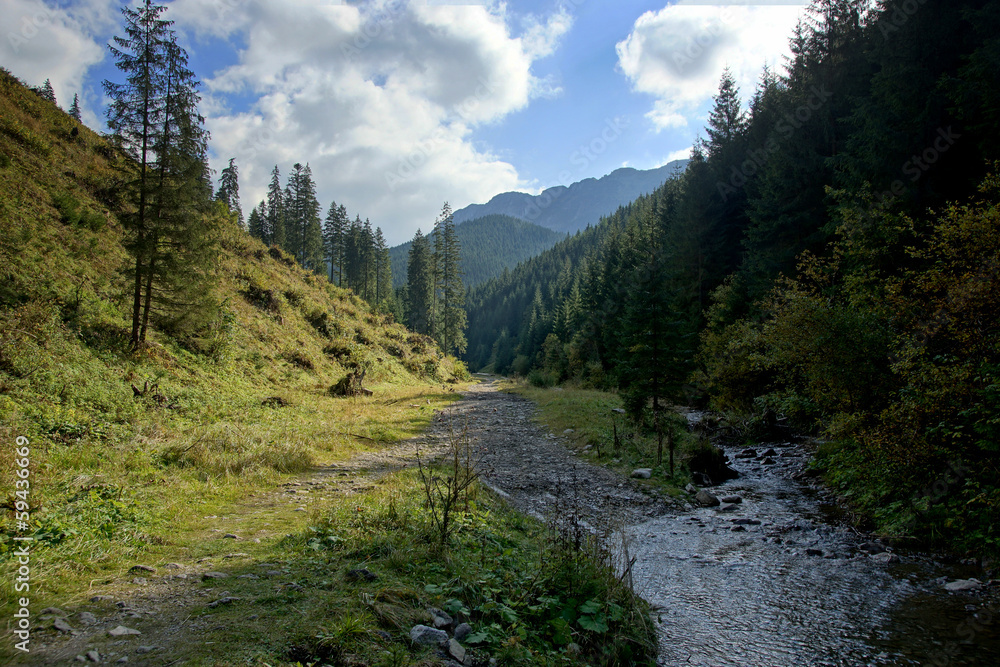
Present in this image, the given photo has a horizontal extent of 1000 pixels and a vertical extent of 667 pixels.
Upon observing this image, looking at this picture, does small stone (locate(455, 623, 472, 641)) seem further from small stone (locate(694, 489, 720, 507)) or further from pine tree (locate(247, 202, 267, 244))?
pine tree (locate(247, 202, 267, 244))

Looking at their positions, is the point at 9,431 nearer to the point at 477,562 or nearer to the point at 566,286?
the point at 477,562

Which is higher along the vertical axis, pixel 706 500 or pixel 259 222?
pixel 259 222

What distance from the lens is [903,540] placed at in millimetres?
7680

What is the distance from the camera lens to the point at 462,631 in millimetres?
4023

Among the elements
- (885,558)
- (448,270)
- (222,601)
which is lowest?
(885,558)

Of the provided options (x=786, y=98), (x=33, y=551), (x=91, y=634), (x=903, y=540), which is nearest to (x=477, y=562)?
(x=91, y=634)

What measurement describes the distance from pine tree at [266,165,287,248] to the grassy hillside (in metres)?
50.4

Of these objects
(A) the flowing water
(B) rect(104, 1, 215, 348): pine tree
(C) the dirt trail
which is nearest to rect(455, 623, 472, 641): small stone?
(C) the dirt trail

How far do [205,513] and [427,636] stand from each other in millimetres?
5014

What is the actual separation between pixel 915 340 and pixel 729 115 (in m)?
39.6

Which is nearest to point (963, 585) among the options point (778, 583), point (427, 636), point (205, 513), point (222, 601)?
point (778, 583)

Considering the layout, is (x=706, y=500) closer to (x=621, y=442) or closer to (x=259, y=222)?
(x=621, y=442)

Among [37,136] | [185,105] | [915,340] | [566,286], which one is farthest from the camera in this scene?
[566,286]

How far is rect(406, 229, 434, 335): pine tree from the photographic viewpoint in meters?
74.6
